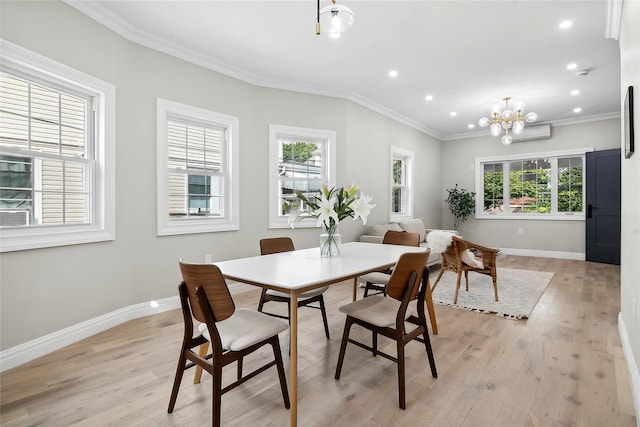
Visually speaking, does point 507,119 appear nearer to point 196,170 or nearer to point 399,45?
point 399,45

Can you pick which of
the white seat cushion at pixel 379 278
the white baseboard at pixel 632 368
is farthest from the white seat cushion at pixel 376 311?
the white baseboard at pixel 632 368

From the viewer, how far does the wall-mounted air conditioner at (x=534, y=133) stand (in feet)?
21.5

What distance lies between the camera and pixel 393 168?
643 cm

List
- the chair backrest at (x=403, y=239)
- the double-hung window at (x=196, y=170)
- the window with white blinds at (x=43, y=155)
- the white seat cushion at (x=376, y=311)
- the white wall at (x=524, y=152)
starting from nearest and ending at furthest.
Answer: the white seat cushion at (x=376, y=311), the window with white blinds at (x=43, y=155), the chair backrest at (x=403, y=239), the double-hung window at (x=196, y=170), the white wall at (x=524, y=152)

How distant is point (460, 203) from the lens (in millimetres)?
7500

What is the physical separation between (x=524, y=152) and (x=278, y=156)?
5.57 metres

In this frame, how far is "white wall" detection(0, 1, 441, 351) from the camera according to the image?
2352 mm

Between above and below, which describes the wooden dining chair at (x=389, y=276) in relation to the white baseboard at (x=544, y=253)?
above

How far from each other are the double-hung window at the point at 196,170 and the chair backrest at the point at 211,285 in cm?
212

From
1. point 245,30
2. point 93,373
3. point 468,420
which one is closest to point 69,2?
point 245,30

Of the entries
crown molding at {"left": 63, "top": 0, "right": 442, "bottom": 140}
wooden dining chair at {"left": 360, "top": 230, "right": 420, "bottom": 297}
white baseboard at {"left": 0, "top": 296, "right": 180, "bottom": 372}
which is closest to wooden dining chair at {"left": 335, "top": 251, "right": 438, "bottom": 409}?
wooden dining chair at {"left": 360, "top": 230, "right": 420, "bottom": 297}

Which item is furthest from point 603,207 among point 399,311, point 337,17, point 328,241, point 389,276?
point 337,17

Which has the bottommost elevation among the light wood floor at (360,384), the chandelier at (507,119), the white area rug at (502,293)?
the light wood floor at (360,384)

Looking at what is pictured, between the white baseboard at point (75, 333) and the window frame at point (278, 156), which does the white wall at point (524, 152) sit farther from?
the white baseboard at point (75, 333)
